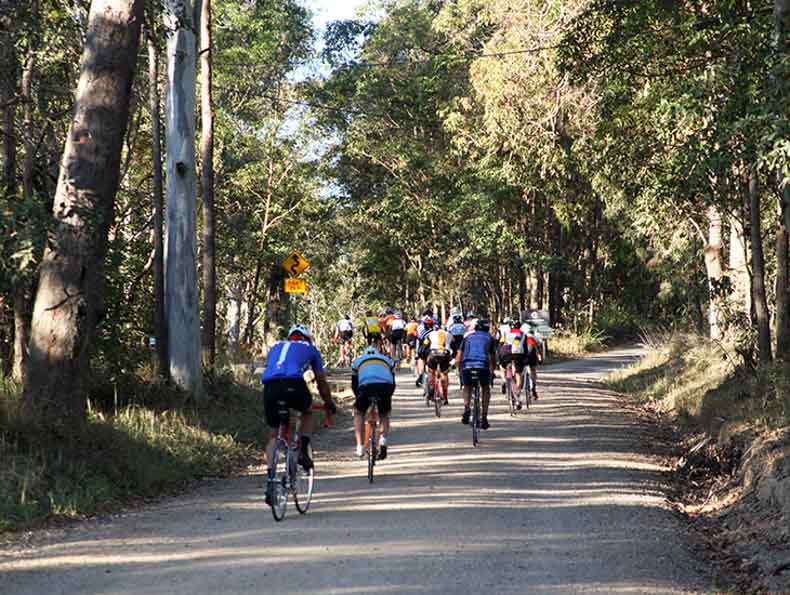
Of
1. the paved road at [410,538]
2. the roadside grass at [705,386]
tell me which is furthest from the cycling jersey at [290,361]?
the roadside grass at [705,386]

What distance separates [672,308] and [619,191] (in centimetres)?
3321

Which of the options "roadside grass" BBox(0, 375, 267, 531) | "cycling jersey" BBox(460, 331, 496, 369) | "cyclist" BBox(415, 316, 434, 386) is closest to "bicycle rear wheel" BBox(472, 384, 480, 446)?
"cycling jersey" BBox(460, 331, 496, 369)

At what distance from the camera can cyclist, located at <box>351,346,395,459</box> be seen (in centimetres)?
1411

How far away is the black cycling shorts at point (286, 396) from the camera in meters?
11.2

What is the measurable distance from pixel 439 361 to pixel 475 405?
5.00 m

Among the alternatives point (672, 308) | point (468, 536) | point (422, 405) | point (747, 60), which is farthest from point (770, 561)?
point (672, 308)

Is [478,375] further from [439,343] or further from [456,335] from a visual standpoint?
[456,335]

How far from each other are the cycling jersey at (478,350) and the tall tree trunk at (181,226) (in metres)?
4.75

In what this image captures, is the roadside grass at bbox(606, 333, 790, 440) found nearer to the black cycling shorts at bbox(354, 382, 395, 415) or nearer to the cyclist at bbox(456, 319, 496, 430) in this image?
the cyclist at bbox(456, 319, 496, 430)

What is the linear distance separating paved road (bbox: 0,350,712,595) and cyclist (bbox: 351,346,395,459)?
0.75m

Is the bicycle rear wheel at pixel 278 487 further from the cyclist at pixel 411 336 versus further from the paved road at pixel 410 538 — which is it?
the cyclist at pixel 411 336

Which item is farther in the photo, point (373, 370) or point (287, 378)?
point (373, 370)

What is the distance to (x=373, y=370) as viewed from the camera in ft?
46.7

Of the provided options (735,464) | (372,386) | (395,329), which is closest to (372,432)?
(372,386)
